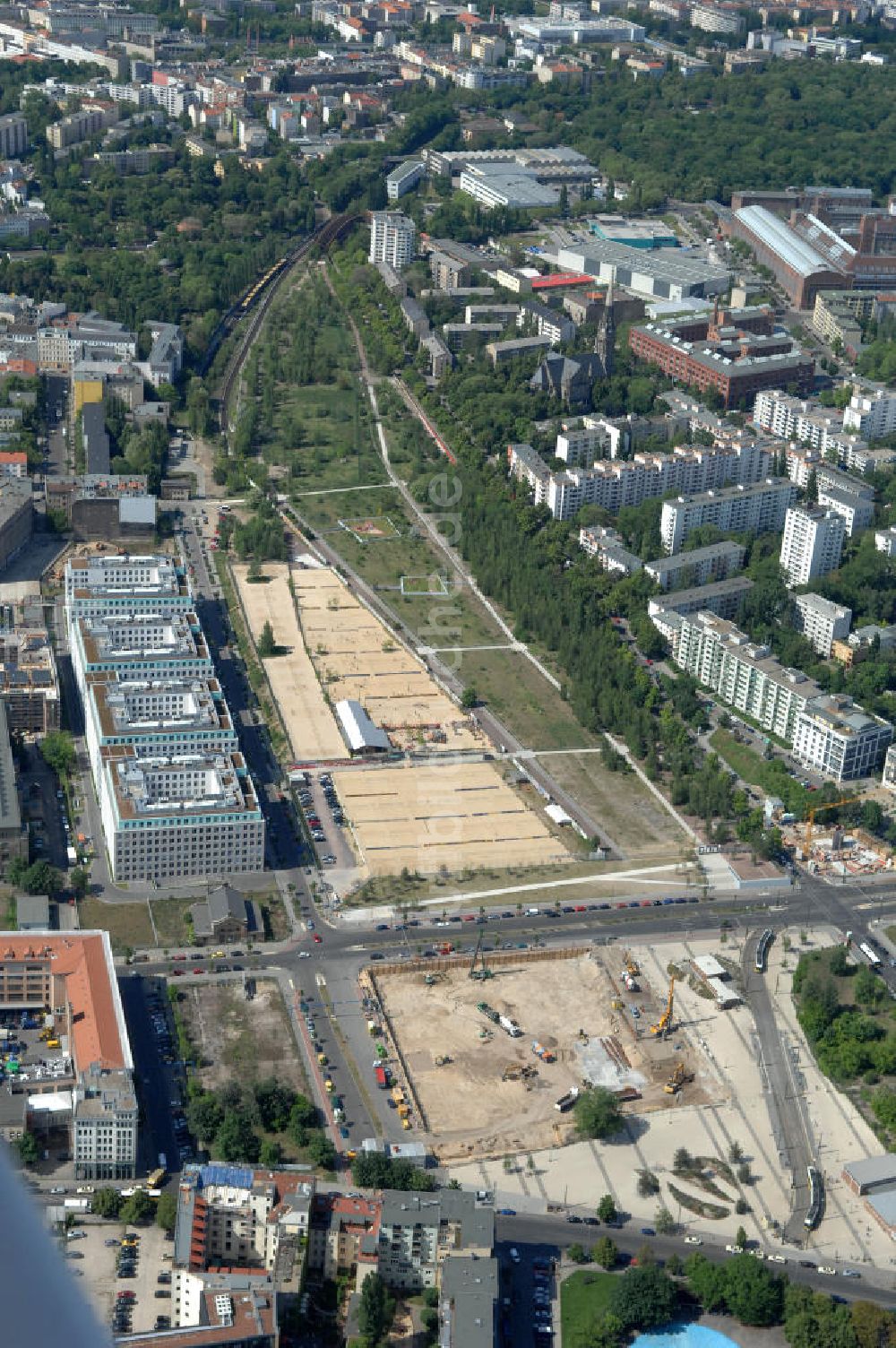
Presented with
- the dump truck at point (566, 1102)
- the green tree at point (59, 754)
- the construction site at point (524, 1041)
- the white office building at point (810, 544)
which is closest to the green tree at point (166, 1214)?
the construction site at point (524, 1041)

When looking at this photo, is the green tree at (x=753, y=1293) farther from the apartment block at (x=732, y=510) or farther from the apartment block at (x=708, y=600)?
the apartment block at (x=732, y=510)

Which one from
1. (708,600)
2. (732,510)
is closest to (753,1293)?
(708,600)

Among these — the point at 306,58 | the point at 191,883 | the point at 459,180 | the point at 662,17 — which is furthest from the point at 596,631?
the point at 662,17

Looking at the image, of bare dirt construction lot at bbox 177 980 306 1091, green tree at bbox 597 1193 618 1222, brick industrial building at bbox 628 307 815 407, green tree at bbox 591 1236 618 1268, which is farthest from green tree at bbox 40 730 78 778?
brick industrial building at bbox 628 307 815 407

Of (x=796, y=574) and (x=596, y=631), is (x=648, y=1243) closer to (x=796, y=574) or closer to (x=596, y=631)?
(x=596, y=631)

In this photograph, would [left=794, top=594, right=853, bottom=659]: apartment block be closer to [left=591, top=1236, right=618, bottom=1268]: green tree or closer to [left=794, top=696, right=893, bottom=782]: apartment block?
[left=794, top=696, right=893, bottom=782]: apartment block
